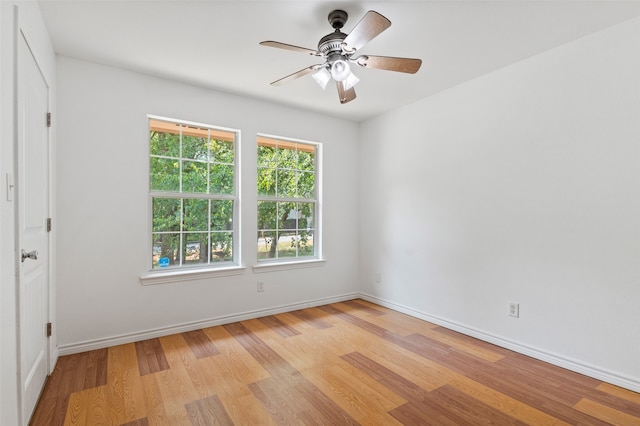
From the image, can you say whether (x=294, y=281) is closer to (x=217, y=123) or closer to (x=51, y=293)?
(x=217, y=123)

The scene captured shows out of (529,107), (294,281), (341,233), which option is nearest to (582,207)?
(529,107)

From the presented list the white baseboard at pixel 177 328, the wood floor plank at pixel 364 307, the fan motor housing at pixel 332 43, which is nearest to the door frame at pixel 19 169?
the white baseboard at pixel 177 328

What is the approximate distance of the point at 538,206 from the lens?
270 cm

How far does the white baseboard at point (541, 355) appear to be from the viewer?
225cm

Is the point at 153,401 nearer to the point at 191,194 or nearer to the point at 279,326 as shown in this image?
the point at 279,326

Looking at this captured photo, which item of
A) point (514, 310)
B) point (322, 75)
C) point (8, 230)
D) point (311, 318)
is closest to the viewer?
point (8, 230)

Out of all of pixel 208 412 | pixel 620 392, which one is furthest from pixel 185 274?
pixel 620 392

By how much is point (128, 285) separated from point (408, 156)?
10.7ft

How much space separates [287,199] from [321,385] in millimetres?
2318

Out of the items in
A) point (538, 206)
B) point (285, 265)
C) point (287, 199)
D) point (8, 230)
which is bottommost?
point (285, 265)

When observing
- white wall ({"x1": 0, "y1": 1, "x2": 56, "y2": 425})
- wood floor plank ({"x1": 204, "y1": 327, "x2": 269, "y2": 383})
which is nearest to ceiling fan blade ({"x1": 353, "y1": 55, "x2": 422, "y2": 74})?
white wall ({"x1": 0, "y1": 1, "x2": 56, "y2": 425})

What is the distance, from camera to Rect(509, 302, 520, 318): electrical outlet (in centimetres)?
282

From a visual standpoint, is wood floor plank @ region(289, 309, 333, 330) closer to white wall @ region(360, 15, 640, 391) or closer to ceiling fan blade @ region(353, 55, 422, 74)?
white wall @ region(360, 15, 640, 391)

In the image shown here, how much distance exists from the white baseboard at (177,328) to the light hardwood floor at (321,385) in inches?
2.8
